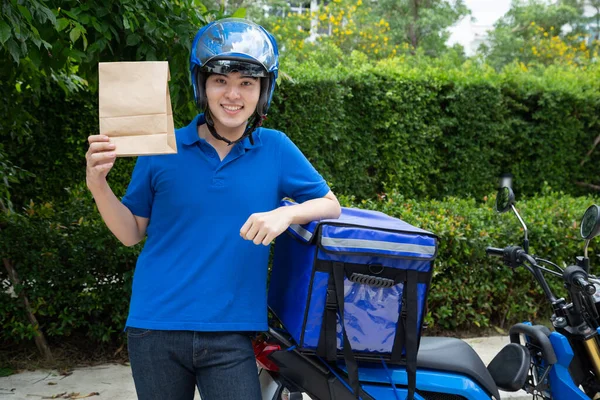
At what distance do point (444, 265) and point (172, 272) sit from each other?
3.45m

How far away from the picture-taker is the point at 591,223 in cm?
255

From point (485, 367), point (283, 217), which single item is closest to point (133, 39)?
point (283, 217)

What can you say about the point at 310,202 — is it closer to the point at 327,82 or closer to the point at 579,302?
the point at 579,302

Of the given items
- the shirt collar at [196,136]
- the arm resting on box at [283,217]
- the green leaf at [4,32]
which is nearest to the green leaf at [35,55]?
the green leaf at [4,32]

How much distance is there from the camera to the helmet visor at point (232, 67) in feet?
6.64

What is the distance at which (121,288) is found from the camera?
14.8ft

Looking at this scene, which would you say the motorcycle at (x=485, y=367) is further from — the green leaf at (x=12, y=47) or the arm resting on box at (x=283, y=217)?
the green leaf at (x=12, y=47)

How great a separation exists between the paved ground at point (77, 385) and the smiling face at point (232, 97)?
2.58 metres

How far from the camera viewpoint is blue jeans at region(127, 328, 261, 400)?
6.62ft

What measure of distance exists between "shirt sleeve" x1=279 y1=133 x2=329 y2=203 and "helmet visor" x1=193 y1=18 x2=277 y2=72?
296 millimetres

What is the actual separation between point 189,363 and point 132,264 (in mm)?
2645

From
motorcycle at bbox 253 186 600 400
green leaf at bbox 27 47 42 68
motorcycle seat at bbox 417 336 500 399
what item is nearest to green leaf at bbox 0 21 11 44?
green leaf at bbox 27 47 42 68

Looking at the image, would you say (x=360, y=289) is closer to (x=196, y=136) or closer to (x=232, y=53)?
(x=196, y=136)

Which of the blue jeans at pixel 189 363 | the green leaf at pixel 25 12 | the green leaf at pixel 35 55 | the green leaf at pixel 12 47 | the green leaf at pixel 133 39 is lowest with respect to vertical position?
the blue jeans at pixel 189 363
